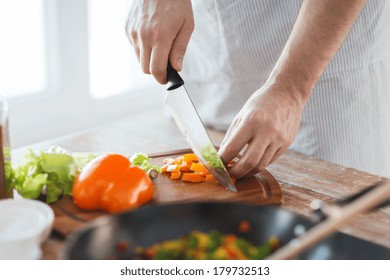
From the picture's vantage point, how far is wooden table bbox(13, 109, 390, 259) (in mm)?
1143

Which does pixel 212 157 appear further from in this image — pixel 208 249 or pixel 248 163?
pixel 208 249

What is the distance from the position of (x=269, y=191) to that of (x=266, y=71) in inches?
20.0

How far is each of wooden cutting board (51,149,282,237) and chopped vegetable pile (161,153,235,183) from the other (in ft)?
0.04

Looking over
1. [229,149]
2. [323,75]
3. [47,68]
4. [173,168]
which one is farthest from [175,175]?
[47,68]

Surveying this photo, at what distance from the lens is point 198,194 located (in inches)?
49.6

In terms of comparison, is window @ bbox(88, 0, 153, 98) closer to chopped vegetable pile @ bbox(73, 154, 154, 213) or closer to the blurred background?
the blurred background

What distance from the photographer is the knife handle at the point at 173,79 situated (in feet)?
4.30

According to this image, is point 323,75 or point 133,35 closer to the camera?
point 133,35

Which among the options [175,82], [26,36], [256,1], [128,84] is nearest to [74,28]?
[26,36]

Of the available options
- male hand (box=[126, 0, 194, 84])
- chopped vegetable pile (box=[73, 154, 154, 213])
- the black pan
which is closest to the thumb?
male hand (box=[126, 0, 194, 84])

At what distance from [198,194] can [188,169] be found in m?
0.11

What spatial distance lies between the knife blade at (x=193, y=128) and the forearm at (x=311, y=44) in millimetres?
217

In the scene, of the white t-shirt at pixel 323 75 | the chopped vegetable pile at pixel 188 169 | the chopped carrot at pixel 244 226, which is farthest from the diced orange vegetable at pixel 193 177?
the white t-shirt at pixel 323 75

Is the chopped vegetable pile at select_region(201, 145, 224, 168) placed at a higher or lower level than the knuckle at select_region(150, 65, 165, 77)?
lower
